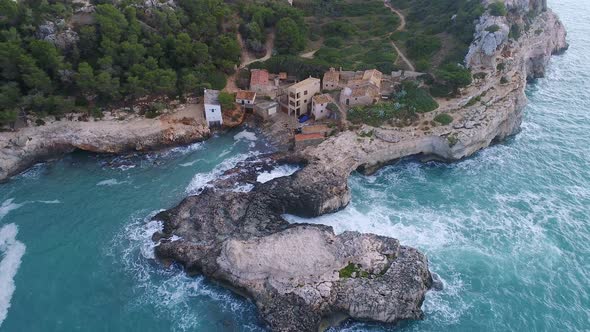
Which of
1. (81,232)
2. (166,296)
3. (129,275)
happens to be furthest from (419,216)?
(81,232)

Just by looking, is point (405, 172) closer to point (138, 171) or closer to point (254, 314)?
point (254, 314)

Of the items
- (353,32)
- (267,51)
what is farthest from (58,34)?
(353,32)

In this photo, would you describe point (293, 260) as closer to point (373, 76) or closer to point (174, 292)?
point (174, 292)

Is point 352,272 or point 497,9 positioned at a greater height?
point 497,9

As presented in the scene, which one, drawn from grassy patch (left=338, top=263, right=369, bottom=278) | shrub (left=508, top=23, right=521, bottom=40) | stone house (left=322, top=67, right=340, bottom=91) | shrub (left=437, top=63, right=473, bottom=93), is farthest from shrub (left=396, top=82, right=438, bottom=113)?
grassy patch (left=338, top=263, right=369, bottom=278)

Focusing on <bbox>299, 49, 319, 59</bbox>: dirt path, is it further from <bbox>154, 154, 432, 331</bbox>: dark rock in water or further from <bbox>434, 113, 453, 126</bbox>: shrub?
<bbox>154, 154, 432, 331</bbox>: dark rock in water

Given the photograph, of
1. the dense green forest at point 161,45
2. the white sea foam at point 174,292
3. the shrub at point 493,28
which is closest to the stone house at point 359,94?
the dense green forest at point 161,45
